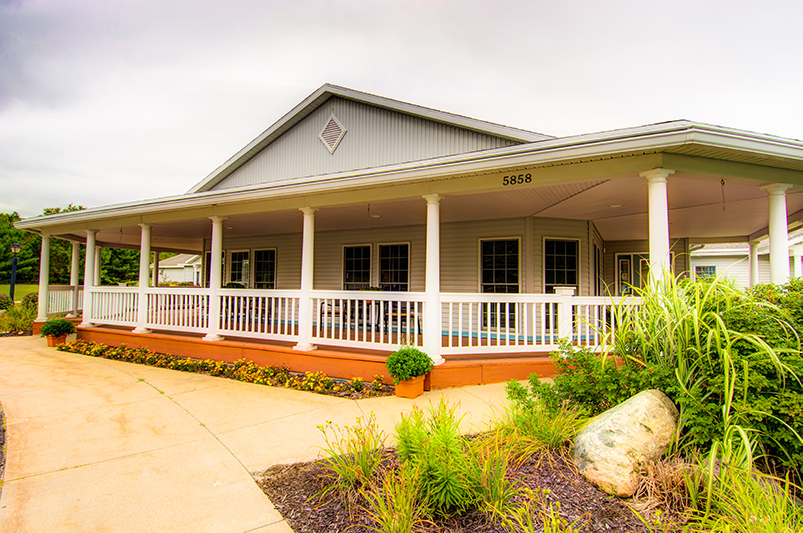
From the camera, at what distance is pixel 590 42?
14.3 metres

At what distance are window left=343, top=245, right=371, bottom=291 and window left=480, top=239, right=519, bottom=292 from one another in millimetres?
3002

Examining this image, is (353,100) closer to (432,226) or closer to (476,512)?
(432,226)

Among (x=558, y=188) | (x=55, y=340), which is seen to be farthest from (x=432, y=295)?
(x=55, y=340)

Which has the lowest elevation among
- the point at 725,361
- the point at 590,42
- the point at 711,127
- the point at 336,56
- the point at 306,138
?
the point at 725,361

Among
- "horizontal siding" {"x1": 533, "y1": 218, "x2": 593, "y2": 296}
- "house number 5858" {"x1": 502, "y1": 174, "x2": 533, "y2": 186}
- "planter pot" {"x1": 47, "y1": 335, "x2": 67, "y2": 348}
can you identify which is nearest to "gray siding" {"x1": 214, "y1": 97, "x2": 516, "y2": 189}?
"horizontal siding" {"x1": 533, "y1": 218, "x2": 593, "y2": 296}

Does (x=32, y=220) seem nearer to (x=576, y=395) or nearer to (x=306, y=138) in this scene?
(x=306, y=138)

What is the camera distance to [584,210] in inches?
280

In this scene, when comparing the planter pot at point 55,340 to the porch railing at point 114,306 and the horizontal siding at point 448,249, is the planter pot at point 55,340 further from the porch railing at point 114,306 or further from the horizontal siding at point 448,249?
the horizontal siding at point 448,249

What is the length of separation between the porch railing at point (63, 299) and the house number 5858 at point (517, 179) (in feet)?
39.8

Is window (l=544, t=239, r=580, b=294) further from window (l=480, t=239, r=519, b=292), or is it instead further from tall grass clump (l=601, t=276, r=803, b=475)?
tall grass clump (l=601, t=276, r=803, b=475)

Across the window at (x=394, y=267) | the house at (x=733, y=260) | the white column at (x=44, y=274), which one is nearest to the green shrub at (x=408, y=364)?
the window at (x=394, y=267)

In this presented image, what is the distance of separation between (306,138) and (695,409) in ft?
30.8

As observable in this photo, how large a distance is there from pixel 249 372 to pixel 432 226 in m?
3.73

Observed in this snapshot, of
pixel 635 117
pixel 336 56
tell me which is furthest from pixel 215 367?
pixel 635 117
